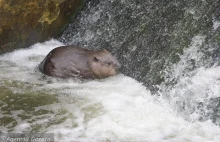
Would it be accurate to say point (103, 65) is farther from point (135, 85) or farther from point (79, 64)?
point (135, 85)

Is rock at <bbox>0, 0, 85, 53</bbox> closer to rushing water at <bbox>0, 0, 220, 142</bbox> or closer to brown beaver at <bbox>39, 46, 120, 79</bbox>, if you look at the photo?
rushing water at <bbox>0, 0, 220, 142</bbox>

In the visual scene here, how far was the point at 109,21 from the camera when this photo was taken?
671 cm

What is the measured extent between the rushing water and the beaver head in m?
0.10

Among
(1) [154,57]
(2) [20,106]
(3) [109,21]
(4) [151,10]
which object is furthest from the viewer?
(3) [109,21]

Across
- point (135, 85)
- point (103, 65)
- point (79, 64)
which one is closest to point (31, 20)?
point (79, 64)

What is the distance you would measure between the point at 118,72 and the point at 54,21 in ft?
5.66

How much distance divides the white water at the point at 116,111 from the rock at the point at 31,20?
2.35 ft

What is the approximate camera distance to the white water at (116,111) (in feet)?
13.9

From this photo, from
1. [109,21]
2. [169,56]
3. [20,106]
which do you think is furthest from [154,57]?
[20,106]

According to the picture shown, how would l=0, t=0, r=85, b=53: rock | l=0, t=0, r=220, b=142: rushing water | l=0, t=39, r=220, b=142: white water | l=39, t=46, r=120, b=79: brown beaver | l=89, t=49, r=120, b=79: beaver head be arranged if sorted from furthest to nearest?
l=0, t=0, r=85, b=53: rock → l=89, t=49, r=120, b=79: beaver head → l=39, t=46, r=120, b=79: brown beaver → l=0, t=0, r=220, b=142: rushing water → l=0, t=39, r=220, b=142: white water

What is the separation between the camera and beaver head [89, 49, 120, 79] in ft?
18.8

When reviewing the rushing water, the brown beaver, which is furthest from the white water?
the brown beaver

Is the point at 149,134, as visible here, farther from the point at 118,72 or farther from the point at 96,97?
the point at 118,72

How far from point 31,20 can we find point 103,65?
158 cm
